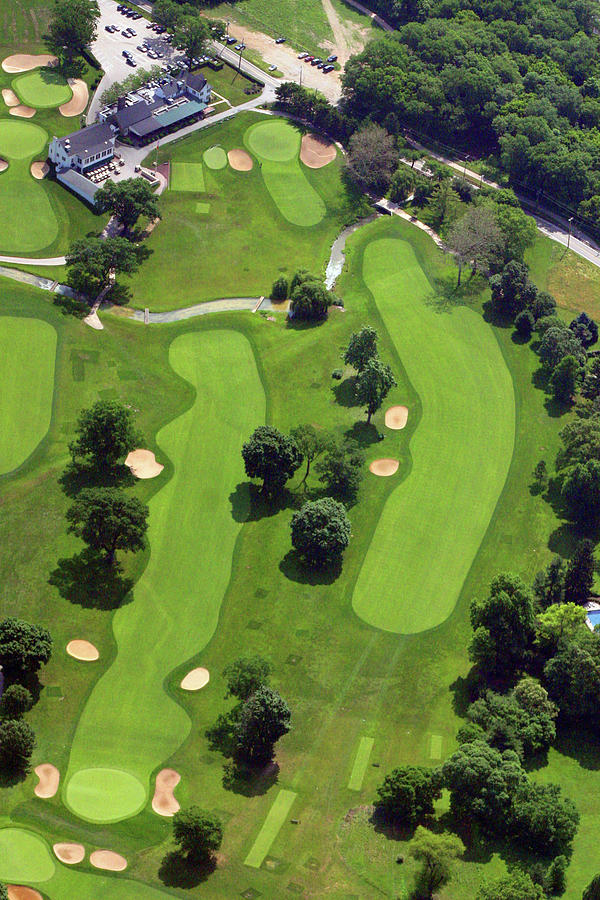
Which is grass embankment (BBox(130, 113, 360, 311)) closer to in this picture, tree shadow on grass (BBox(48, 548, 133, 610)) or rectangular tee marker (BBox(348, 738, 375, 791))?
tree shadow on grass (BBox(48, 548, 133, 610))

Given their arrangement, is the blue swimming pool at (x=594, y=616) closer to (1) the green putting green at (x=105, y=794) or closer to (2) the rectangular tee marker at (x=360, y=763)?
(2) the rectangular tee marker at (x=360, y=763)

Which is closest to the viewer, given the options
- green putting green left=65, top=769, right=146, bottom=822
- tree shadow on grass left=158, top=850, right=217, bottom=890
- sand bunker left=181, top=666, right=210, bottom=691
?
tree shadow on grass left=158, top=850, right=217, bottom=890

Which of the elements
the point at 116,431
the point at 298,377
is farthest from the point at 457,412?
the point at 116,431

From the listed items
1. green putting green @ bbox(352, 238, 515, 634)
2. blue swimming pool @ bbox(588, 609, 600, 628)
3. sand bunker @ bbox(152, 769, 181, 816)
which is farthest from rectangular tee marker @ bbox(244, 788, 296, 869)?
blue swimming pool @ bbox(588, 609, 600, 628)

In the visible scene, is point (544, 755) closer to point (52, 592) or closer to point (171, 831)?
point (171, 831)

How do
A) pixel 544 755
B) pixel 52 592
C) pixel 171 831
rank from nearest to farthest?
pixel 171 831, pixel 544 755, pixel 52 592

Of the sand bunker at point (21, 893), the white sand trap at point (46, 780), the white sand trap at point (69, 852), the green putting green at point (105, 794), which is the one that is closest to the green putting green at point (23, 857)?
the sand bunker at point (21, 893)

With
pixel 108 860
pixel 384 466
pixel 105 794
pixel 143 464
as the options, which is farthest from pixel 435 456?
pixel 108 860
